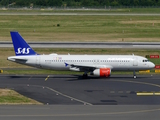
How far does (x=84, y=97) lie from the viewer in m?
46.1

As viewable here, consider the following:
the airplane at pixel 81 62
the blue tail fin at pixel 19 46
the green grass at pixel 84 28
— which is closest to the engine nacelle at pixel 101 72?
the airplane at pixel 81 62

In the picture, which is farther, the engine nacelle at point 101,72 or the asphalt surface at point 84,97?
the engine nacelle at point 101,72

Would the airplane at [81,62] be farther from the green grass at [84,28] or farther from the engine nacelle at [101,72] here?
the green grass at [84,28]

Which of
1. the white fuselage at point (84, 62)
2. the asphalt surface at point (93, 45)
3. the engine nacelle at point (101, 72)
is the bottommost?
the engine nacelle at point (101, 72)

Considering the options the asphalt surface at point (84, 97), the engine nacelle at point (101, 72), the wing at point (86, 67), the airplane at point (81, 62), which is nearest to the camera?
the asphalt surface at point (84, 97)

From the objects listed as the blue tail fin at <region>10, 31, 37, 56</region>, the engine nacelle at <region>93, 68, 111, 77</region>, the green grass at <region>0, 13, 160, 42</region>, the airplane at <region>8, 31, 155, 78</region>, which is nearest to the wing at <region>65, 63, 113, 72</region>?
the airplane at <region>8, 31, 155, 78</region>

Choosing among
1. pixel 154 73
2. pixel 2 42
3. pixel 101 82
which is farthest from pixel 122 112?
pixel 2 42

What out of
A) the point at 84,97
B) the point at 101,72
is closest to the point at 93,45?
the point at 101,72

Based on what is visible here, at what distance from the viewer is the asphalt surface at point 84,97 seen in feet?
120

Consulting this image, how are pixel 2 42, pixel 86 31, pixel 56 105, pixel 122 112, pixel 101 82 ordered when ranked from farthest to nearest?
1. pixel 86 31
2. pixel 2 42
3. pixel 101 82
4. pixel 56 105
5. pixel 122 112

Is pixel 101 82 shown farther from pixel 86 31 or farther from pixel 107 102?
pixel 86 31

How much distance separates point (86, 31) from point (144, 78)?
185 feet

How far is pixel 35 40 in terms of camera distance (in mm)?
97438

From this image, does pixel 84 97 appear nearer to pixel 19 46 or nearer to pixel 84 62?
pixel 84 62
